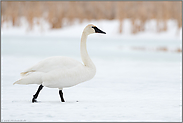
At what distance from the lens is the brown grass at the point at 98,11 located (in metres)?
23.7

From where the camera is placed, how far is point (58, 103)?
3.46 metres

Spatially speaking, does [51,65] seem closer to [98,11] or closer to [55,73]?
[55,73]

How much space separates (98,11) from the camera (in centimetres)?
3081

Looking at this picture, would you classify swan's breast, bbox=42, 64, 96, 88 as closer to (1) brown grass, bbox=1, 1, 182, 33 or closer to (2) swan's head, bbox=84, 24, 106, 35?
(2) swan's head, bbox=84, 24, 106, 35

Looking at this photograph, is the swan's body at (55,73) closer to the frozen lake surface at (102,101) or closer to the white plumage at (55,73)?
the white plumage at (55,73)

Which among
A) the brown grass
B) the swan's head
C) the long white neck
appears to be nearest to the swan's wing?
the long white neck

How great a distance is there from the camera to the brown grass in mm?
23672

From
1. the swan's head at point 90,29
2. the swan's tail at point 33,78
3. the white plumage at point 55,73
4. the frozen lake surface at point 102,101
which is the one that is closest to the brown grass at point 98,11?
the frozen lake surface at point 102,101

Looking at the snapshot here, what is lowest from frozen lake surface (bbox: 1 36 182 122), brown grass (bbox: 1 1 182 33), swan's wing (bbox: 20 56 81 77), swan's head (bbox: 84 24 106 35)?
frozen lake surface (bbox: 1 36 182 122)

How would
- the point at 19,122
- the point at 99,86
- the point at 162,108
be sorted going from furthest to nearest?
the point at 99,86, the point at 162,108, the point at 19,122

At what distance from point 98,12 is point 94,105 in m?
27.9

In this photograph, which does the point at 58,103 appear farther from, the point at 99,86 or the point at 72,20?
the point at 72,20

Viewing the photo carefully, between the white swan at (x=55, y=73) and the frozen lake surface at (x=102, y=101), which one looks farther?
the white swan at (x=55, y=73)

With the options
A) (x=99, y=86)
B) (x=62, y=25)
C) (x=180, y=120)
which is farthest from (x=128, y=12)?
(x=180, y=120)
